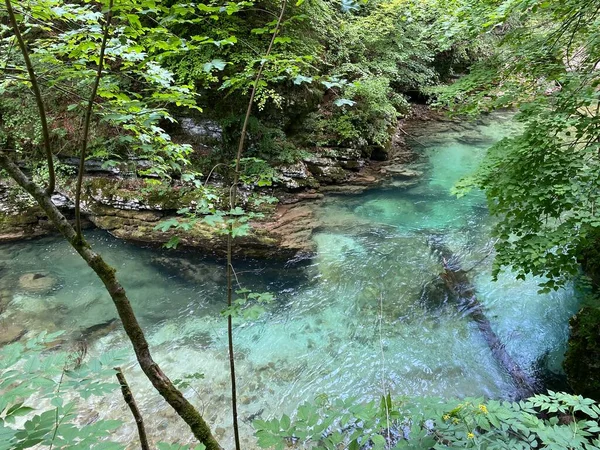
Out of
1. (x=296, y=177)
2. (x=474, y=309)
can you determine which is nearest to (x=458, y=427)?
(x=474, y=309)

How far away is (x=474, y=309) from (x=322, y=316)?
2.18 metres

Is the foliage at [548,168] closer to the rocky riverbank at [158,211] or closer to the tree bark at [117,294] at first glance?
the tree bark at [117,294]

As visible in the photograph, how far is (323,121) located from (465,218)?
401 cm

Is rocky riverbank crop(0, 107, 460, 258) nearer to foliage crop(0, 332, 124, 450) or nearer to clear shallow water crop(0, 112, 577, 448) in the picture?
clear shallow water crop(0, 112, 577, 448)

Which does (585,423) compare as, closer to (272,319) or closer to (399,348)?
(399,348)

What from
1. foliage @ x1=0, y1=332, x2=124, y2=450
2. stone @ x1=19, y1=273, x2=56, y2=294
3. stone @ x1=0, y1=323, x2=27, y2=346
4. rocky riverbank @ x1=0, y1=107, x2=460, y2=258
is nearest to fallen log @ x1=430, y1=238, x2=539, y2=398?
rocky riverbank @ x1=0, y1=107, x2=460, y2=258

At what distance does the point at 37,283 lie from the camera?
551 centimetres

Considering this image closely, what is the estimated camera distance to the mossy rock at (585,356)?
128 inches

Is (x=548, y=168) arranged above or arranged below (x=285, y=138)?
above

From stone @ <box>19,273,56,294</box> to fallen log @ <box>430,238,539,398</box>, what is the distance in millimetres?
6398

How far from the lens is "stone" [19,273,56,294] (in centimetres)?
538

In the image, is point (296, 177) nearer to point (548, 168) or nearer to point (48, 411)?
point (548, 168)

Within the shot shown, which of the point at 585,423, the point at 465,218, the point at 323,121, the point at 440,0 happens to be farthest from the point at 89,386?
the point at 323,121

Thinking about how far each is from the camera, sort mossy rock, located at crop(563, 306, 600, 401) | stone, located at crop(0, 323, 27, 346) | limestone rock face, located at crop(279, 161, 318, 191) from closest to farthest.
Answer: mossy rock, located at crop(563, 306, 600, 401) < stone, located at crop(0, 323, 27, 346) < limestone rock face, located at crop(279, 161, 318, 191)
